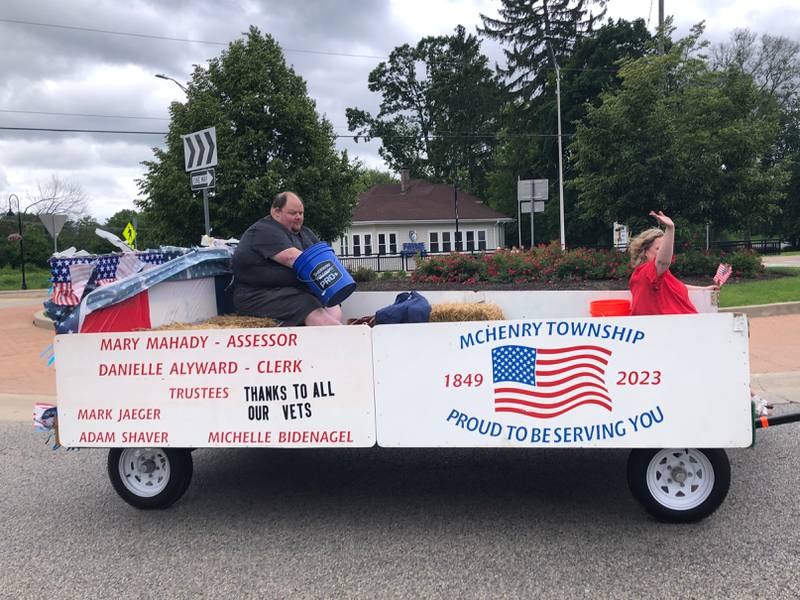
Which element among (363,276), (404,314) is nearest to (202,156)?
(404,314)

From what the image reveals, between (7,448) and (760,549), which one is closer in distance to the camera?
(760,549)

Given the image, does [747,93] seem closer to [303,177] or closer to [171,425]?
[303,177]

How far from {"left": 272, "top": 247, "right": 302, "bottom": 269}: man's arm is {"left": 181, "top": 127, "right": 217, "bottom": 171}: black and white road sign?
473 centimetres

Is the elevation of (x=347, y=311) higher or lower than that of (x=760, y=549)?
higher

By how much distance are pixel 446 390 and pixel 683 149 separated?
1464 cm

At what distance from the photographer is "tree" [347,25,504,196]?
55.4 metres

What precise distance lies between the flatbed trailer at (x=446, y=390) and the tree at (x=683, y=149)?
13.5 meters

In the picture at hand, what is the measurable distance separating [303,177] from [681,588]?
20197 millimetres

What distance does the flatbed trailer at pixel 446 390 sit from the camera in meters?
3.46

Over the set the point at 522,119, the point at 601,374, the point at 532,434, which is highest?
the point at 522,119

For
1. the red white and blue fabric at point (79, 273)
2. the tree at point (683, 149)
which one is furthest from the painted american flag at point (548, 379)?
the tree at point (683, 149)

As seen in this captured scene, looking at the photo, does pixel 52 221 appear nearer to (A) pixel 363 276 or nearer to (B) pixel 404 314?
(A) pixel 363 276

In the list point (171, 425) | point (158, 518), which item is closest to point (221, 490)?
point (158, 518)

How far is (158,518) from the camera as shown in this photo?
430 cm
